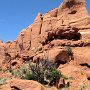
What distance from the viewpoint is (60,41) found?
1574 inches

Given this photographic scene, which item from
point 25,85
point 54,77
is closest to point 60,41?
point 54,77

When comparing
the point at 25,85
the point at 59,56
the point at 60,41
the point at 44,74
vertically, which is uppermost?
the point at 60,41

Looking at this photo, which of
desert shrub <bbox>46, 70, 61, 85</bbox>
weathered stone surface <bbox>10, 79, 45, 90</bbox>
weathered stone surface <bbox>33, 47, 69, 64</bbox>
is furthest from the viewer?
weathered stone surface <bbox>33, 47, 69, 64</bbox>

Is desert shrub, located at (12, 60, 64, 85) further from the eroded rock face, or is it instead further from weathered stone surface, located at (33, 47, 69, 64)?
the eroded rock face

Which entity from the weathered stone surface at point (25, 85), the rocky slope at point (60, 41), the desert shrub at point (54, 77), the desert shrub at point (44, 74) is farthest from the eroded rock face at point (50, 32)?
the weathered stone surface at point (25, 85)

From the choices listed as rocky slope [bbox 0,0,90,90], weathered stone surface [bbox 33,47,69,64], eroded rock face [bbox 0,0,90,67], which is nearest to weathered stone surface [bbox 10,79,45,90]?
rocky slope [bbox 0,0,90,90]

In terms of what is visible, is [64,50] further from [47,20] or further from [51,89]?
[47,20]

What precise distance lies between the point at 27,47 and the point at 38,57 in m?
24.6

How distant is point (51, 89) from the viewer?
27016mm

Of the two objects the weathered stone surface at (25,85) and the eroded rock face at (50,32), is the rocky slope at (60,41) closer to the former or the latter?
the eroded rock face at (50,32)

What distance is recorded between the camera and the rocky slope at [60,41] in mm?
35438

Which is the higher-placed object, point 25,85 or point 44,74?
point 44,74

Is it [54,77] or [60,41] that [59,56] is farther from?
[54,77]

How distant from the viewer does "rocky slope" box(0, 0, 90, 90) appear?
35.4m
